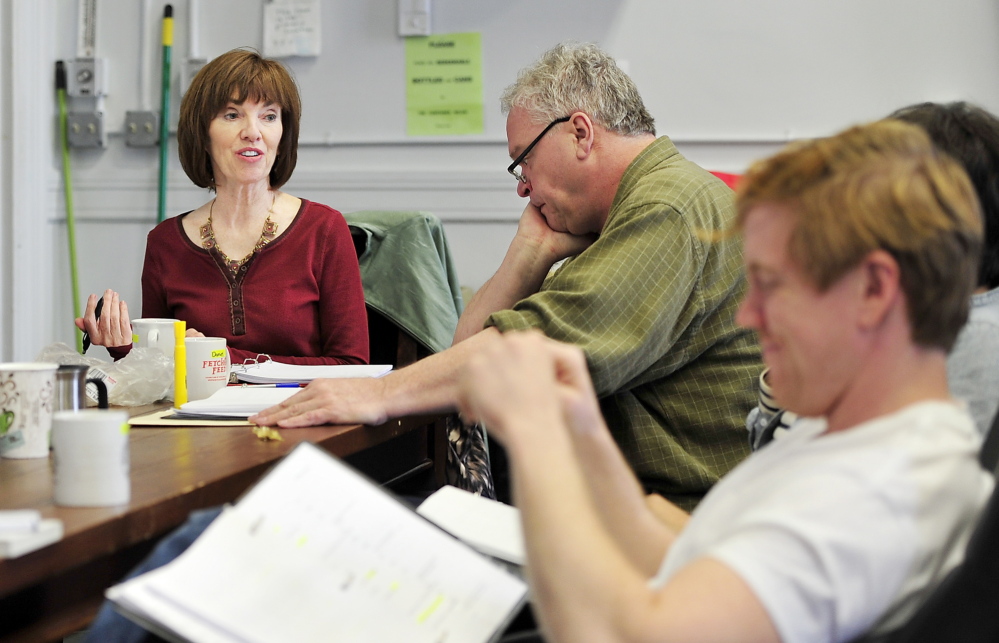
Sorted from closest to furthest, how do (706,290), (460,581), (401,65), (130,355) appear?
(460,581)
(706,290)
(130,355)
(401,65)

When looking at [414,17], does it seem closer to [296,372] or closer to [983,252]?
[296,372]

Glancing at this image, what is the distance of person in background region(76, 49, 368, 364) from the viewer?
188 cm

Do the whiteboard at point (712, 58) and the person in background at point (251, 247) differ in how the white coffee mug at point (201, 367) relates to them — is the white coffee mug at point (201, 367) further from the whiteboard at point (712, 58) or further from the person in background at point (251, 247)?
the whiteboard at point (712, 58)

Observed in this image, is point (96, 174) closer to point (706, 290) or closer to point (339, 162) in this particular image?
Answer: point (339, 162)

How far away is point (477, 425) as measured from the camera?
147 centimetres

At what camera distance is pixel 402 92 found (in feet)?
8.69

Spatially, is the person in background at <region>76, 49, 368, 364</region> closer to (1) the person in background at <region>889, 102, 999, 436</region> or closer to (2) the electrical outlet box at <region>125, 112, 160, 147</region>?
(2) the electrical outlet box at <region>125, 112, 160, 147</region>

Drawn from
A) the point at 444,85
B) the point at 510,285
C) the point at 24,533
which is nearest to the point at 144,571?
the point at 24,533

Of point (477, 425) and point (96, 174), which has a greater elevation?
point (96, 174)

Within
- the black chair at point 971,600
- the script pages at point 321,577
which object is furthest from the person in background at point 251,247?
the black chair at point 971,600

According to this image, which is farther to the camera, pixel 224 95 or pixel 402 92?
pixel 402 92

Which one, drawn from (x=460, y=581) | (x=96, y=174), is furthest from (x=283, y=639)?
(x=96, y=174)

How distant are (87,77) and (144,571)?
249 centimetres

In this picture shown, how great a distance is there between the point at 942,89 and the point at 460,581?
2188mm
